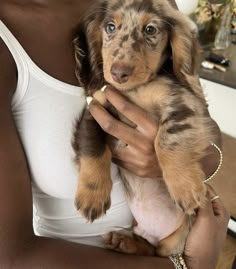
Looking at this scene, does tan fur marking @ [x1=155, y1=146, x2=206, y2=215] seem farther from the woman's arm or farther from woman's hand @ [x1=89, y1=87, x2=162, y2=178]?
the woman's arm

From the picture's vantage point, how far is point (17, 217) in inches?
33.9

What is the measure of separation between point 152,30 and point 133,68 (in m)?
0.13

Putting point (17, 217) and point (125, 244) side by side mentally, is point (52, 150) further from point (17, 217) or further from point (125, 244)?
point (125, 244)

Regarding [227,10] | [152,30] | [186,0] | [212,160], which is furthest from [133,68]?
[227,10]

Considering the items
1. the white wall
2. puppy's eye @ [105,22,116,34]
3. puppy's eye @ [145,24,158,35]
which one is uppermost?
puppy's eye @ [145,24,158,35]

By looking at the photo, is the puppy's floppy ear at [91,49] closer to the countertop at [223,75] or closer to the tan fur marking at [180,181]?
the tan fur marking at [180,181]

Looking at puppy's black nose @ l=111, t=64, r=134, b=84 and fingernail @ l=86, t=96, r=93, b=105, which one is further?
fingernail @ l=86, t=96, r=93, b=105

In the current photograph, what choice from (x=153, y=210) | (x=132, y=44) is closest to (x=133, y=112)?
(x=132, y=44)

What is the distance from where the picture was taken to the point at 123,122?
1.01 metres

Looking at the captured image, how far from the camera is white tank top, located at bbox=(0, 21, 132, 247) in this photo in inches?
36.1

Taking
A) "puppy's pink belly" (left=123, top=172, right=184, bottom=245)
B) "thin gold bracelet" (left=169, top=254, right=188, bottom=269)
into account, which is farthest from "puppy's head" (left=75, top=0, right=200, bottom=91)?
"thin gold bracelet" (left=169, top=254, right=188, bottom=269)

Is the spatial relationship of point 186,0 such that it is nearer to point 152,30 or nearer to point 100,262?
point 152,30

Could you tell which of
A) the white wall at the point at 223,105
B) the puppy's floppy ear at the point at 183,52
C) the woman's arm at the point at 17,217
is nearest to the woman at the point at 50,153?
the woman's arm at the point at 17,217

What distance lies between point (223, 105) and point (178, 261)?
193cm
